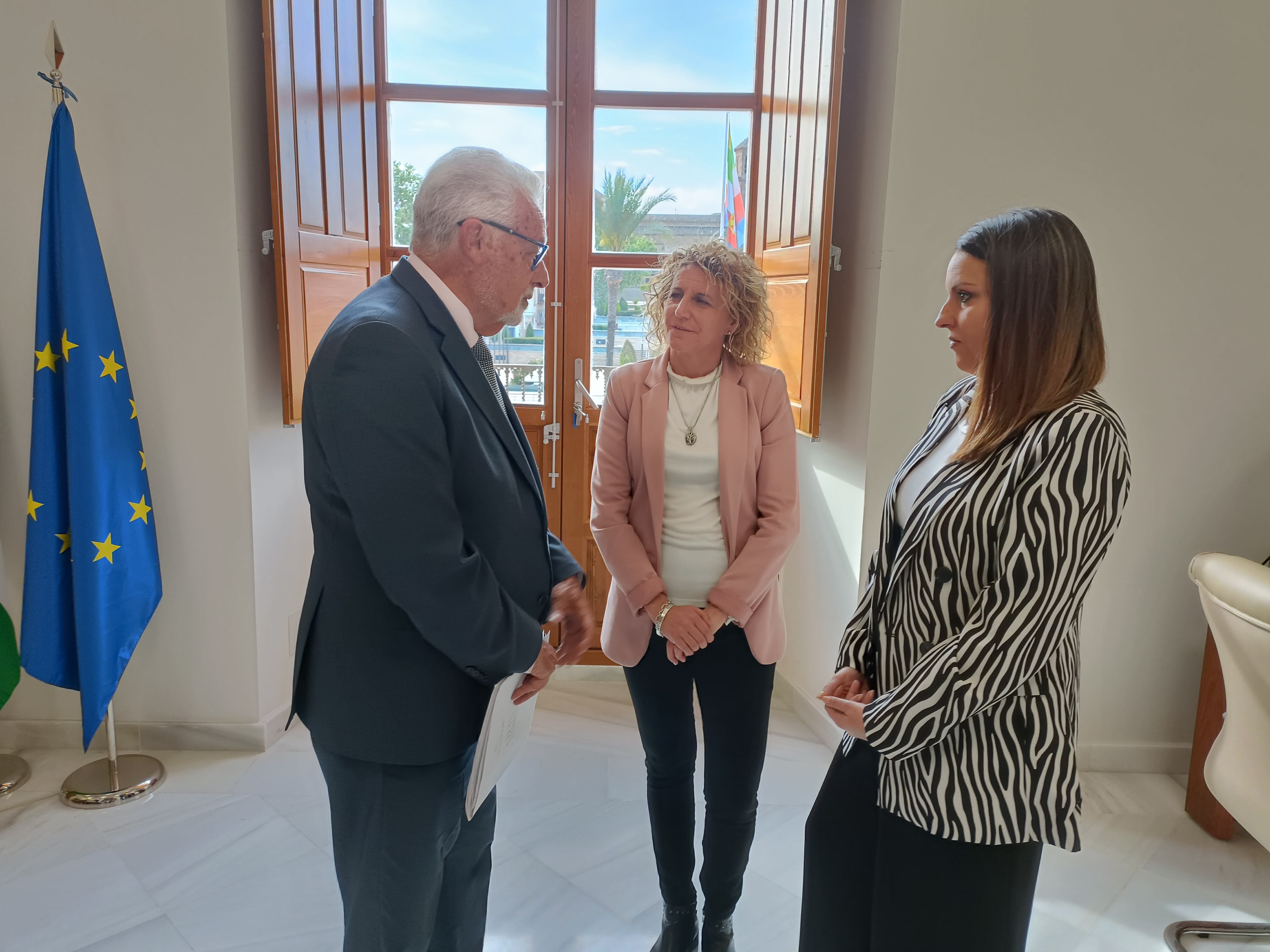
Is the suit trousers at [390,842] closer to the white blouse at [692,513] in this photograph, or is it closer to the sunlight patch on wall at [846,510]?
the white blouse at [692,513]

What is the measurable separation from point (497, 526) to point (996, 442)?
739 millimetres

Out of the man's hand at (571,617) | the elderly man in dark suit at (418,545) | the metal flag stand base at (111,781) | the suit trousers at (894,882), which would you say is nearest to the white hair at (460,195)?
the elderly man in dark suit at (418,545)

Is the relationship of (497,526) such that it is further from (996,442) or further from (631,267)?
(631,267)

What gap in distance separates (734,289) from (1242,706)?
144 centimetres

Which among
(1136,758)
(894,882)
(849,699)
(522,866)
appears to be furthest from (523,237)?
(1136,758)

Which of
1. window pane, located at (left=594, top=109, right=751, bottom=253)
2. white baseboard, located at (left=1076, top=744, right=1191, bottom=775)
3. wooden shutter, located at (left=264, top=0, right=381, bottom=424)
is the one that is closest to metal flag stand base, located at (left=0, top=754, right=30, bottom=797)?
wooden shutter, located at (left=264, top=0, right=381, bottom=424)

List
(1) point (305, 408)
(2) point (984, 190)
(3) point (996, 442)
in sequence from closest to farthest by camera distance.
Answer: (3) point (996, 442) < (1) point (305, 408) < (2) point (984, 190)

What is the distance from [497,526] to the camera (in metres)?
1.36

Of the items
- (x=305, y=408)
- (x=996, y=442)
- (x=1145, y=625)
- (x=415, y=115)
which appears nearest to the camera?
(x=996, y=442)

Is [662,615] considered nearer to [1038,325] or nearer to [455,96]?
[1038,325]

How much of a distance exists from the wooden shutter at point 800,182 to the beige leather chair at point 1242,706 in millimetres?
1208

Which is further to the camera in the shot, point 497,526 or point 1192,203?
point 1192,203

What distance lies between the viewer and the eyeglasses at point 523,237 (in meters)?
1.36

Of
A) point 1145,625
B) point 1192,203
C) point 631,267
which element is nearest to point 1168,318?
point 1192,203
